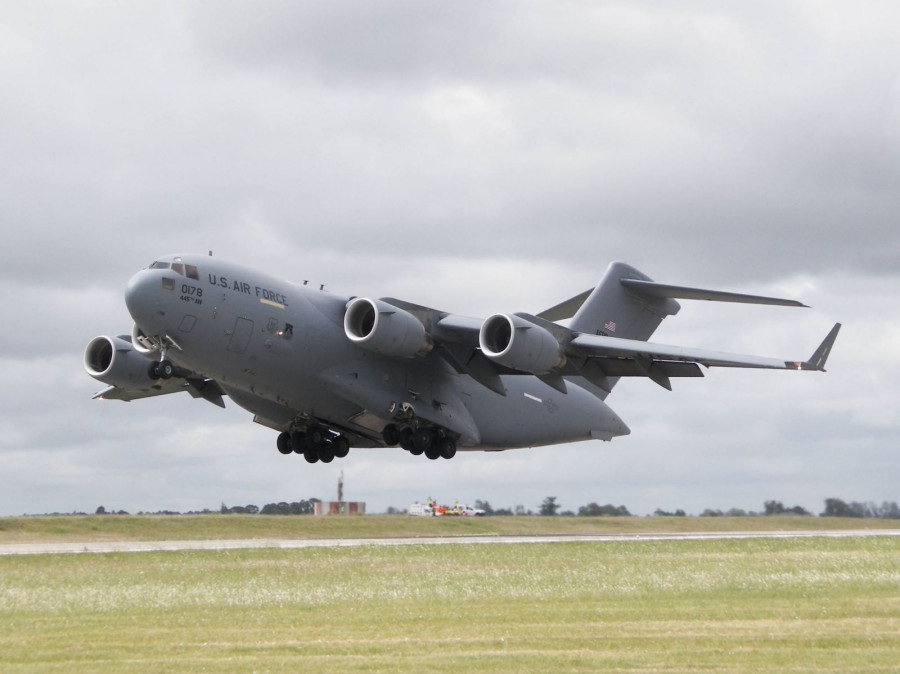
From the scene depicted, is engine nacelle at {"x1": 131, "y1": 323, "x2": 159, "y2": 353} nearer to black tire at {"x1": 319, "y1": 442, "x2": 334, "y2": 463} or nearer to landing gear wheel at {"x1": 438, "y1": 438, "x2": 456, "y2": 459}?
black tire at {"x1": 319, "y1": 442, "x2": 334, "y2": 463}

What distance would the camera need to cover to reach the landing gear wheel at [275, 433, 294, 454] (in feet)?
98.6

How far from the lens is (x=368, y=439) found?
3003 cm

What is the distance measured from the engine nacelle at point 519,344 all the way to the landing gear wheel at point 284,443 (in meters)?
6.39

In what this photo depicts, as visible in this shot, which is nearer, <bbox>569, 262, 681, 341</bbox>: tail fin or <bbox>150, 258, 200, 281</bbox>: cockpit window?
<bbox>150, 258, 200, 281</bbox>: cockpit window

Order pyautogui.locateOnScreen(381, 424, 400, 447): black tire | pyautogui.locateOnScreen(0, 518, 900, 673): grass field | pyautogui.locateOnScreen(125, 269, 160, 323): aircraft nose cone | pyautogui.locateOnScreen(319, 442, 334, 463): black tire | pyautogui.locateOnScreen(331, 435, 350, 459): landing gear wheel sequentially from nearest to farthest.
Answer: pyautogui.locateOnScreen(0, 518, 900, 673): grass field → pyautogui.locateOnScreen(125, 269, 160, 323): aircraft nose cone → pyautogui.locateOnScreen(381, 424, 400, 447): black tire → pyautogui.locateOnScreen(319, 442, 334, 463): black tire → pyautogui.locateOnScreen(331, 435, 350, 459): landing gear wheel

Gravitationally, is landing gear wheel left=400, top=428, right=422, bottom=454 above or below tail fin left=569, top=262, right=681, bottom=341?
below

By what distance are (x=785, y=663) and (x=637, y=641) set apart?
1.64m

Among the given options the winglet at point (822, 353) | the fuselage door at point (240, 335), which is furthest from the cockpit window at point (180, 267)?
the winglet at point (822, 353)

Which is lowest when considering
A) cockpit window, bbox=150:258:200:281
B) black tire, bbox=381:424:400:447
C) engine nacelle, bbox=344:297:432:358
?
black tire, bbox=381:424:400:447

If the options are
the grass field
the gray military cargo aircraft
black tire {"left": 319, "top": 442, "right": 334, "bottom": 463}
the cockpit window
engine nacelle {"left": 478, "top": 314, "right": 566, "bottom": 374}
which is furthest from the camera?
black tire {"left": 319, "top": 442, "right": 334, "bottom": 463}

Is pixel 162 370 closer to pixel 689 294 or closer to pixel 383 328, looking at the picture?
pixel 383 328

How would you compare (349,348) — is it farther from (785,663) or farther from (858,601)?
(785,663)

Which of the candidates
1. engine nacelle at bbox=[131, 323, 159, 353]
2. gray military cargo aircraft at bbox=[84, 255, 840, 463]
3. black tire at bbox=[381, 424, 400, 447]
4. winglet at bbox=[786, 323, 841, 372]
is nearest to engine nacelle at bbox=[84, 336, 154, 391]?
gray military cargo aircraft at bbox=[84, 255, 840, 463]

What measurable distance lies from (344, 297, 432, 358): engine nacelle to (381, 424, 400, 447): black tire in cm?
260
